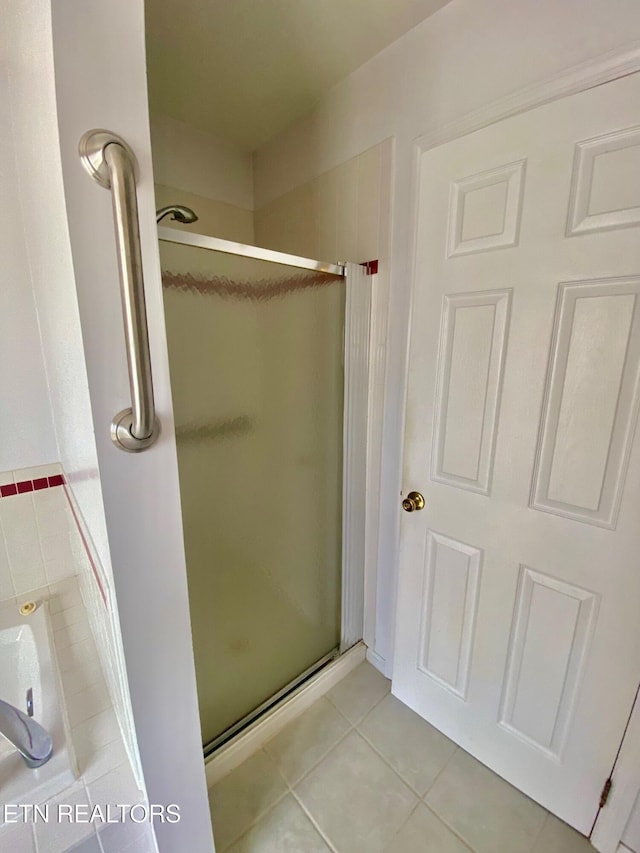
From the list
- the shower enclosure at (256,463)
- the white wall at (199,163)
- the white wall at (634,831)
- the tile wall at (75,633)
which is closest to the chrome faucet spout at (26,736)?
the tile wall at (75,633)

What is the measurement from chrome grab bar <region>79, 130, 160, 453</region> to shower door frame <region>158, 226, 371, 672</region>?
0.63 metres

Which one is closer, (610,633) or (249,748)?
(610,633)

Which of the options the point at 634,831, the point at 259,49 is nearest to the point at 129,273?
the point at 259,49

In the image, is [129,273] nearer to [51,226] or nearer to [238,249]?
[51,226]

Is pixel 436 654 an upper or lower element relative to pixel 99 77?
lower

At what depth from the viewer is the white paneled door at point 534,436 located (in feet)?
2.74

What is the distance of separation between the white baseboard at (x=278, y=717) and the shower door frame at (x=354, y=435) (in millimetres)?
72

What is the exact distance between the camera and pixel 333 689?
4.99ft

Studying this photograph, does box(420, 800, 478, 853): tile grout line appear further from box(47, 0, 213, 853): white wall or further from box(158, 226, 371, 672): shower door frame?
box(47, 0, 213, 853): white wall

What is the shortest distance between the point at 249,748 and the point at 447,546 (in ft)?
3.31

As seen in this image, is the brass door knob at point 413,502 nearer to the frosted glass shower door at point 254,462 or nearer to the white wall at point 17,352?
the frosted glass shower door at point 254,462

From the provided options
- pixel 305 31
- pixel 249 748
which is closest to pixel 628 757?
pixel 249 748

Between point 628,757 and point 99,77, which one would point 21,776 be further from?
point 628,757

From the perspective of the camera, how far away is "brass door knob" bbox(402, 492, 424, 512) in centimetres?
125
